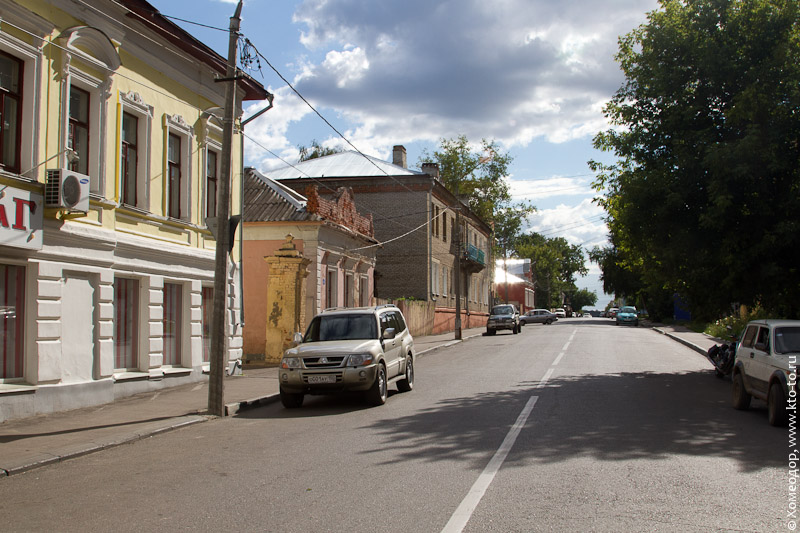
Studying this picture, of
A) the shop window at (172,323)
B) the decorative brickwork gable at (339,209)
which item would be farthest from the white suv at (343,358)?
the decorative brickwork gable at (339,209)

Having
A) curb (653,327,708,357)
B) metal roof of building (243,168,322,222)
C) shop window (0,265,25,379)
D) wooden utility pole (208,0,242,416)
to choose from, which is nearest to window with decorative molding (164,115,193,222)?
wooden utility pole (208,0,242,416)

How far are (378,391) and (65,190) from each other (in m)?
6.19

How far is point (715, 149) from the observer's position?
583 inches

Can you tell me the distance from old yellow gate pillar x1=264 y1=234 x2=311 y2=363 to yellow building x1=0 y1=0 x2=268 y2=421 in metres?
4.83

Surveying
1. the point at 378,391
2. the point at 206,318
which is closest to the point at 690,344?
the point at 206,318

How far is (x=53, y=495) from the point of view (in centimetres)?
677

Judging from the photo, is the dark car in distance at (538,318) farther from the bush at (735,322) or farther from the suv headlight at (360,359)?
the suv headlight at (360,359)

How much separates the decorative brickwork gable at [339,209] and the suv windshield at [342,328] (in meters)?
10.3

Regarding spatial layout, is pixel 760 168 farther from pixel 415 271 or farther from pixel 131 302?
pixel 415 271

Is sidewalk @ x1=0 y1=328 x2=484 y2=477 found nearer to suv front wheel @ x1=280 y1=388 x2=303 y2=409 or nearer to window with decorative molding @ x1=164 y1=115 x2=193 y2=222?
suv front wheel @ x1=280 y1=388 x2=303 y2=409

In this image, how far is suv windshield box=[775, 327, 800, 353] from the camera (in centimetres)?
1008

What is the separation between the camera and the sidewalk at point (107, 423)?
8688mm

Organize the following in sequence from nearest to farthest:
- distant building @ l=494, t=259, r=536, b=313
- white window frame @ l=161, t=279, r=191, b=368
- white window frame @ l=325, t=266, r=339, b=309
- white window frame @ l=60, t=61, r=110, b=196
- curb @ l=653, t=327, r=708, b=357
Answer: white window frame @ l=60, t=61, r=110, b=196
white window frame @ l=161, t=279, r=191, b=368
curb @ l=653, t=327, r=708, b=357
white window frame @ l=325, t=266, r=339, b=309
distant building @ l=494, t=259, r=536, b=313

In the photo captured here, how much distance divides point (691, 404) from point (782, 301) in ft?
18.8
